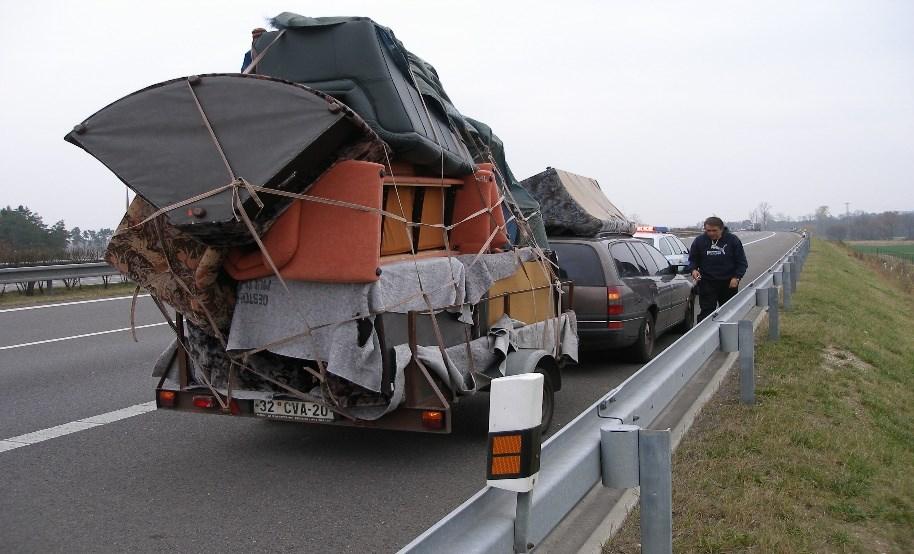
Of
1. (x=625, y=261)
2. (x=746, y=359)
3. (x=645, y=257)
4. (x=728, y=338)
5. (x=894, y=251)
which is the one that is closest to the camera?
(x=728, y=338)

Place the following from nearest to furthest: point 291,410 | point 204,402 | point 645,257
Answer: point 291,410 < point 204,402 < point 645,257

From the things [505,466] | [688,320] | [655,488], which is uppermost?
[505,466]

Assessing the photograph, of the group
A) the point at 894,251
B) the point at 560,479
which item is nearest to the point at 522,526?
the point at 560,479

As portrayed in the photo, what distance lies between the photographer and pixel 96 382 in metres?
9.45

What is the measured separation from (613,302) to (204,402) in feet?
17.1

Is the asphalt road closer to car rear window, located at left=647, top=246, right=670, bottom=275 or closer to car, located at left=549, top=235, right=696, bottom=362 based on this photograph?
car, located at left=549, top=235, right=696, bottom=362

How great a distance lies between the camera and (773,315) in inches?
428

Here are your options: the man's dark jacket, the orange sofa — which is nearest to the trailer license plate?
the orange sofa

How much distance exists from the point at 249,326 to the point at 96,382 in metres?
4.40

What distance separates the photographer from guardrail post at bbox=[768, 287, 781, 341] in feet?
34.2

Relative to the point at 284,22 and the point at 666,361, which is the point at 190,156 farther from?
the point at 666,361

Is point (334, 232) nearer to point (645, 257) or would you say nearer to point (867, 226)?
point (645, 257)

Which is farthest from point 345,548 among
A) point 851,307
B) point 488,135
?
point 851,307

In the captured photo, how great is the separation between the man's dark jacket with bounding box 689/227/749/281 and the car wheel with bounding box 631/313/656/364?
0.95 m
